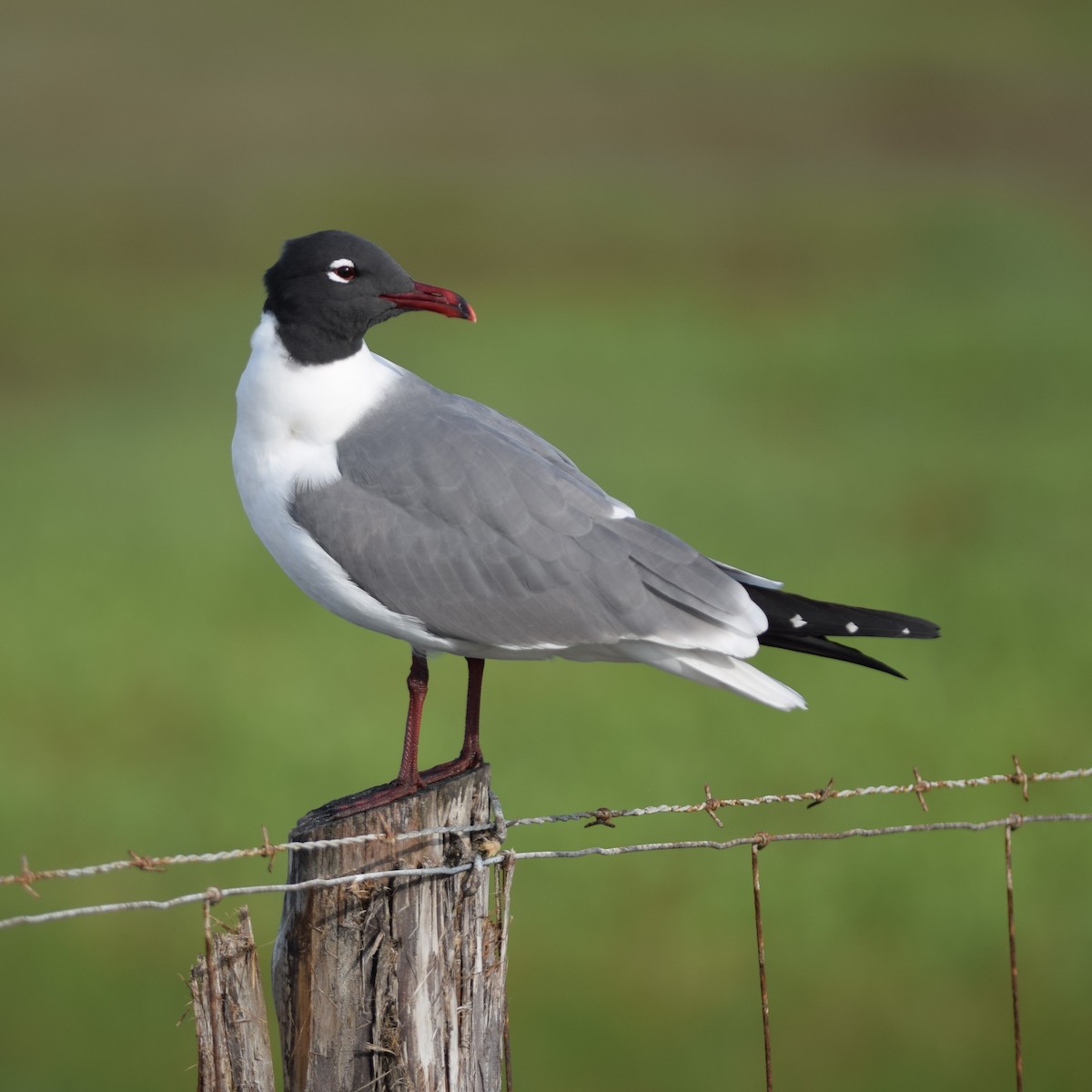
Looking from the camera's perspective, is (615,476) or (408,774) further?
(615,476)

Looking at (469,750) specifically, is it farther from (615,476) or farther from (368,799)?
(615,476)

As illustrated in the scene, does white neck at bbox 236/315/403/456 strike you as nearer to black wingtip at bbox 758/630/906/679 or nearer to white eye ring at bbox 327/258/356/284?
white eye ring at bbox 327/258/356/284

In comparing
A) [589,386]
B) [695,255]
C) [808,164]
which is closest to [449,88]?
[808,164]

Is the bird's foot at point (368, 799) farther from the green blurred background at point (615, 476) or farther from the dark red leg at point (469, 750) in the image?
the green blurred background at point (615, 476)

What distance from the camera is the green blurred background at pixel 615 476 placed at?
10.7 meters

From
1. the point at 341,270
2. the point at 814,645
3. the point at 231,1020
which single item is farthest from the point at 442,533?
the point at 231,1020

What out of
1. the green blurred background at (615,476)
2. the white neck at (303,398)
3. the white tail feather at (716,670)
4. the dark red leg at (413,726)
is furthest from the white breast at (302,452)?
the green blurred background at (615,476)

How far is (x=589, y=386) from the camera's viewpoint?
79.4ft

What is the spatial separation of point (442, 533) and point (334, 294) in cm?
73

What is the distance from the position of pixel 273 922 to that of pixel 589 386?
47.1 ft

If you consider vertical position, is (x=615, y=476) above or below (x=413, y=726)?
above

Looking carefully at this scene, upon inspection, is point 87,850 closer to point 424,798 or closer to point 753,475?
point 424,798

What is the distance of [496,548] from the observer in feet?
14.8

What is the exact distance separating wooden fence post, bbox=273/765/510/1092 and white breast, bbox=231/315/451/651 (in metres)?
0.94
